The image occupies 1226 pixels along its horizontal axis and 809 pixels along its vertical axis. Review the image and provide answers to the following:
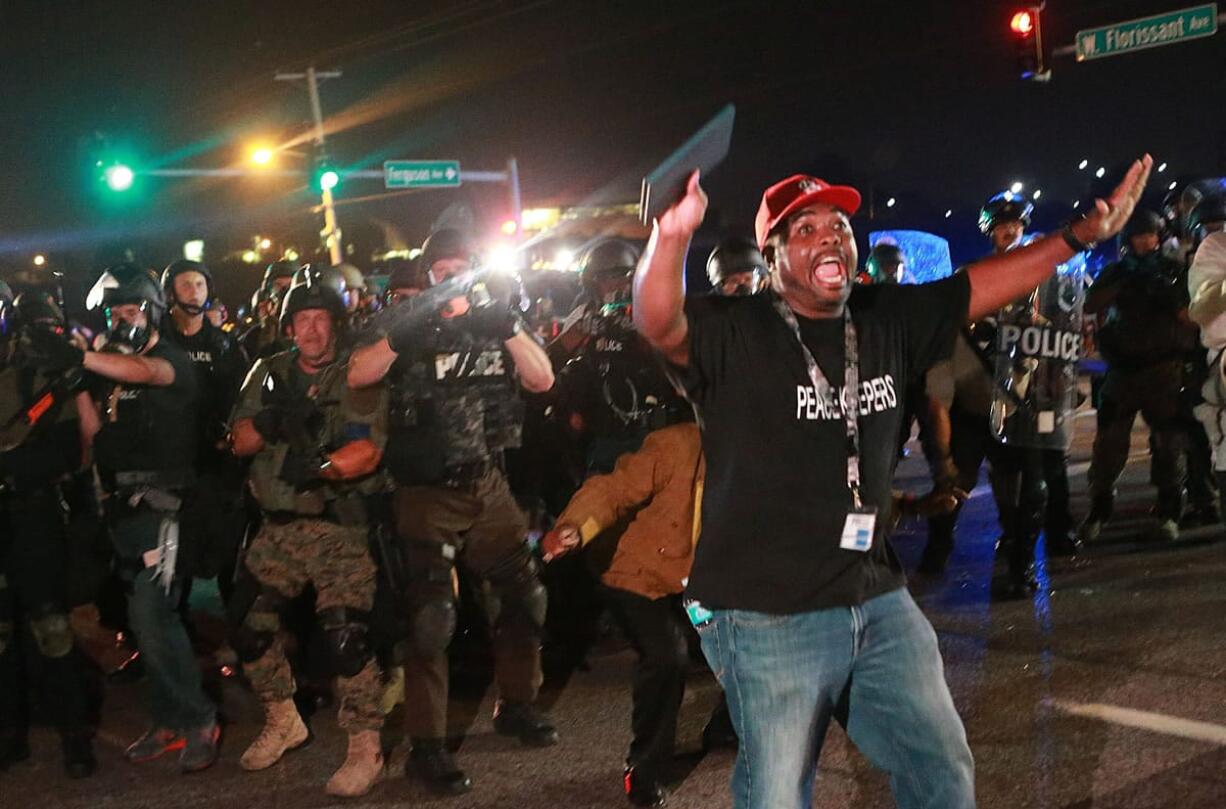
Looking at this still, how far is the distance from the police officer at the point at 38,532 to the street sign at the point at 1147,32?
14.1 m

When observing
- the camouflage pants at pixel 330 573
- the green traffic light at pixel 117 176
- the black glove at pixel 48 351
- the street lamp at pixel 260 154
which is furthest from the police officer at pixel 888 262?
the street lamp at pixel 260 154

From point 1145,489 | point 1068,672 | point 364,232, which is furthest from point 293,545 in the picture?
point 364,232

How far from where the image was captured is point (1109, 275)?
7805 millimetres

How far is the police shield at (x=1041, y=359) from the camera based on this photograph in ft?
20.7

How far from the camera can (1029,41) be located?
1540 cm

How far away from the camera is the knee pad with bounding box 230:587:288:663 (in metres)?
4.76

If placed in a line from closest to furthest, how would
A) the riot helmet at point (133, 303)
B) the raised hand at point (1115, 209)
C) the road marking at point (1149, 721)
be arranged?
1. the raised hand at point (1115, 209)
2. the road marking at point (1149, 721)
3. the riot helmet at point (133, 303)

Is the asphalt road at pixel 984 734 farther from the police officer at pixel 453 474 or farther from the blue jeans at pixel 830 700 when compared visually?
the blue jeans at pixel 830 700

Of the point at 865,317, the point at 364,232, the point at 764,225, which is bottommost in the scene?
the point at 865,317

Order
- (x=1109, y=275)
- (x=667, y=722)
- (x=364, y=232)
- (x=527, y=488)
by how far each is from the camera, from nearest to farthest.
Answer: (x=667, y=722)
(x=527, y=488)
(x=1109, y=275)
(x=364, y=232)

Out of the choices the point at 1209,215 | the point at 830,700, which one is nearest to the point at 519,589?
the point at 830,700

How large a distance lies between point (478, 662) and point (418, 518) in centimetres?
180

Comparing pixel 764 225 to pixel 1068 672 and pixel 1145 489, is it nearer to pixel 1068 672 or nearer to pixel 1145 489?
pixel 1068 672

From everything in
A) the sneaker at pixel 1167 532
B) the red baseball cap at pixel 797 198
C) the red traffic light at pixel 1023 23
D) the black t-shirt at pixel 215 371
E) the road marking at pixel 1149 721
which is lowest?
the road marking at pixel 1149 721
